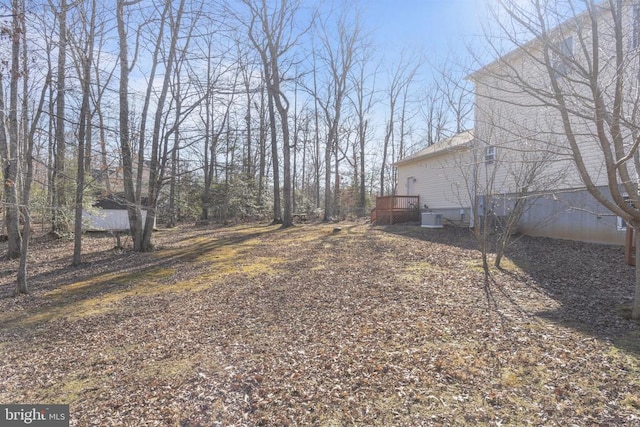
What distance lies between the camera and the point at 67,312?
220 inches

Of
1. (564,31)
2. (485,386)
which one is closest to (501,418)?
(485,386)

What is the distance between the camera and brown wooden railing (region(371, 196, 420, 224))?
16016mm

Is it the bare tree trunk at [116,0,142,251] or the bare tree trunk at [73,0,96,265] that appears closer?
the bare tree trunk at [73,0,96,265]

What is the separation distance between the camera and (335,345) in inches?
152

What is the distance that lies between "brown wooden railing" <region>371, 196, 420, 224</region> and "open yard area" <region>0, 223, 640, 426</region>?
8325 mm

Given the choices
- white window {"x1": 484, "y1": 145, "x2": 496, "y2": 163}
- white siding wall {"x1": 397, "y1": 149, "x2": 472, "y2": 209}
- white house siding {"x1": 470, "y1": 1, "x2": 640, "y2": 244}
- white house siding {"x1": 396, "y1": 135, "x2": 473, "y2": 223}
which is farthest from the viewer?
white siding wall {"x1": 397, "y1": 149, "x2": 472, "y2": 209}

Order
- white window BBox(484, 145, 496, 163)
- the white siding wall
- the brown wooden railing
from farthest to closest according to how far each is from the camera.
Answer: the brown wooden railing → the white siding wall → white window BBox(484, 145, 496, 163)

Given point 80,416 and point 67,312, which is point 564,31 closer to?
point 80,416

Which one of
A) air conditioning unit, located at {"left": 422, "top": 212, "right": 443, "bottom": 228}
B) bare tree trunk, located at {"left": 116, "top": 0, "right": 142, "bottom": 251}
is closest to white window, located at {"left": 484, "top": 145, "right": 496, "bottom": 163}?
air conditioning unit, located at {"left": 422, "top": 212, "right": 443, "bottom": 228}

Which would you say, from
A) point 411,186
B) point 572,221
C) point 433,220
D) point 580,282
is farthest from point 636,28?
point 411,186

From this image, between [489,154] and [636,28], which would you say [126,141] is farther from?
[636,28]

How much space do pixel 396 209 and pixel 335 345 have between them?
12.8 m

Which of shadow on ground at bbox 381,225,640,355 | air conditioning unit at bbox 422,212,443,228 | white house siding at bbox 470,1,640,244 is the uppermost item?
white house siding at bbox 470,1,640,244

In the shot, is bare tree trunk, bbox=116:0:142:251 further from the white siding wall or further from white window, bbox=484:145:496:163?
the white siding wall
